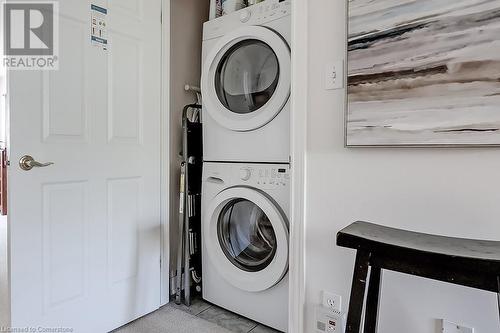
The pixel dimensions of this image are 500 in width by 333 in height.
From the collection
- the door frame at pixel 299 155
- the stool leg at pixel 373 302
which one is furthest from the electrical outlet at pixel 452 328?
the door frame at pixel 299 155

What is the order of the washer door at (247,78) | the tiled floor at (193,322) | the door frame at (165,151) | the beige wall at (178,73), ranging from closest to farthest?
the washer door at (247,78), the tiled floor at (193,322), the door frame at (165,151), the beige wall at (178,73)

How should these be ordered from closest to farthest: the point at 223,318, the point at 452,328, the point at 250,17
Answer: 1. the point at 452,328
2. the point at 250,17
3. the point at 223,318

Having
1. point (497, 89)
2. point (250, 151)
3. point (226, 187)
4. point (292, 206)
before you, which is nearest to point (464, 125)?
point (497, 89)

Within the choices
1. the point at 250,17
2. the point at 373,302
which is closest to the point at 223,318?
the point at 373,302

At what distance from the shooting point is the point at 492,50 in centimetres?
93

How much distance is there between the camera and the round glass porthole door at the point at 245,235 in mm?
1691

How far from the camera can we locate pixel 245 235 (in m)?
1.80

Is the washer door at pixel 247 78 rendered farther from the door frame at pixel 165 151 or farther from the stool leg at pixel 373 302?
the stool leg at pixel 373 302

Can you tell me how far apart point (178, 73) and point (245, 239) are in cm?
118

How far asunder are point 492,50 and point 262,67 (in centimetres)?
102

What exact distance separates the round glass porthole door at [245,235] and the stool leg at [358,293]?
0.75 meters

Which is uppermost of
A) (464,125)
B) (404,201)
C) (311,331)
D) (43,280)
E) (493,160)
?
(464,125)

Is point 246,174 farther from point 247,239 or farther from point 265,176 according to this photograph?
point 247,239

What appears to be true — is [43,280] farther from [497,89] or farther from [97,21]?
[497,89]
